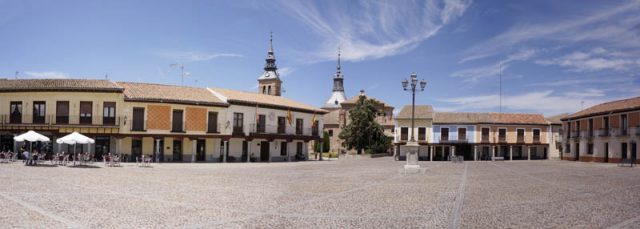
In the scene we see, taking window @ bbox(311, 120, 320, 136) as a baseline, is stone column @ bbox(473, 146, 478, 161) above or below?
below

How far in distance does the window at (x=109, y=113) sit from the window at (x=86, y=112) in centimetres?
82

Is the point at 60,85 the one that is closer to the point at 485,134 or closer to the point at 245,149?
the point at 245,149

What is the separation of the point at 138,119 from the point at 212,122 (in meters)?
5.06

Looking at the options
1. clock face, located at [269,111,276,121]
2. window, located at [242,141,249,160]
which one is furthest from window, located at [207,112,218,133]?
clock face, located at [269,111,276,121]

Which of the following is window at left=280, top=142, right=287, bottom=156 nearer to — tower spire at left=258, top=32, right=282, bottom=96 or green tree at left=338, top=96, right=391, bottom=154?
green tree at left=338, top=96, right=391, bottom=154

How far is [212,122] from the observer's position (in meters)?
36.2

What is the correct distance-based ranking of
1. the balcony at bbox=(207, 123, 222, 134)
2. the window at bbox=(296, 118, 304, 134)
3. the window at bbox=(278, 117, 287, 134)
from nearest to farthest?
the balcony at bbox=(207, 123, 222, 134), the window at bbox=(278, 117, 287, 134), the window at bbox=(296, 118, 304, 134)

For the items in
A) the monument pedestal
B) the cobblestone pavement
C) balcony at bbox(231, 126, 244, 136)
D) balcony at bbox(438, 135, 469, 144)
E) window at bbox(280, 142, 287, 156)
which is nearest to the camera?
the cobblestone pavement

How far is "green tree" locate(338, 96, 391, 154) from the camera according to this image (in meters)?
56.8

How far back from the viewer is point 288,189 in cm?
1512

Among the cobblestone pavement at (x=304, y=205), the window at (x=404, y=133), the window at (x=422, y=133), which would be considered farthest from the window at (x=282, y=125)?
the cobblestone pavement at (x=304, y=205)

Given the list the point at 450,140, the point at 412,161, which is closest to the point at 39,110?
the point at 412,161

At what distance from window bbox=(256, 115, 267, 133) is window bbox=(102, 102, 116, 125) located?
1027 centimetres

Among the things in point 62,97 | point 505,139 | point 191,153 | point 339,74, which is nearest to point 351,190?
point 191,153
